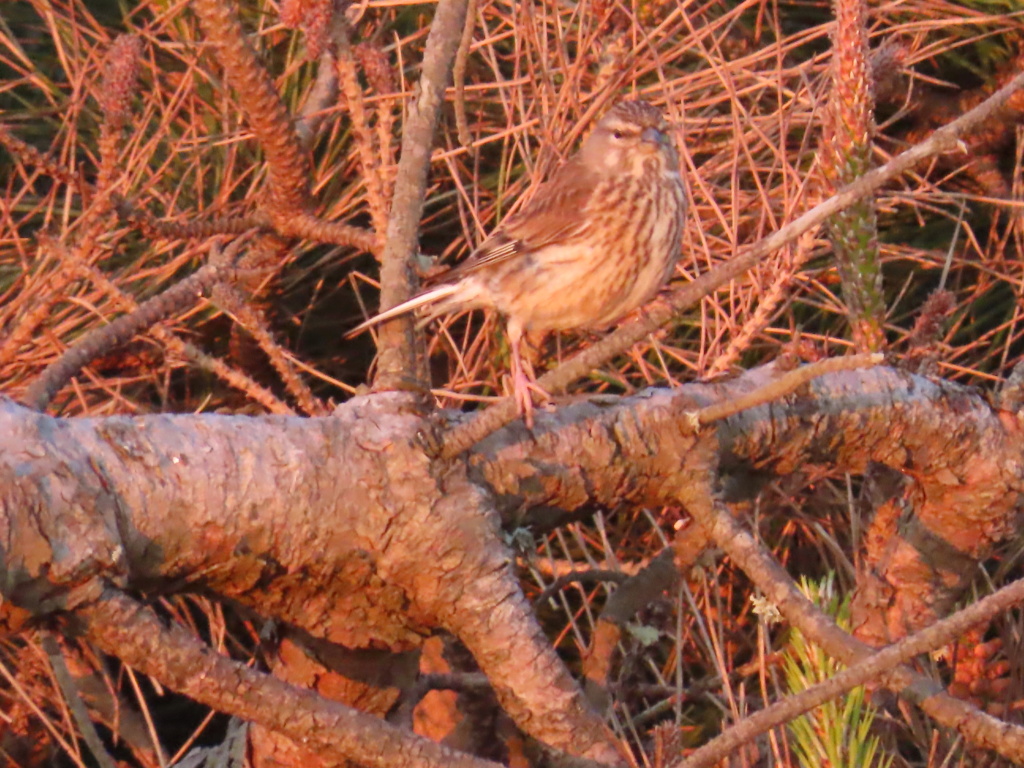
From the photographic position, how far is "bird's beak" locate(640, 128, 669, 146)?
3018 millimetres

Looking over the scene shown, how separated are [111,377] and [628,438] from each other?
182cm

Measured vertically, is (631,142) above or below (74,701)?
above

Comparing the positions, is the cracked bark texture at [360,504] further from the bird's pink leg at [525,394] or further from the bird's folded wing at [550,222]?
the bird's folded wing at [550,222]

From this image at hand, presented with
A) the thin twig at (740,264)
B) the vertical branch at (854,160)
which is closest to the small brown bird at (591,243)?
the vertical branch at (854,160)

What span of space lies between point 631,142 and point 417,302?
69cm

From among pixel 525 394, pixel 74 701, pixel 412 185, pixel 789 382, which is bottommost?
pixel 74 701

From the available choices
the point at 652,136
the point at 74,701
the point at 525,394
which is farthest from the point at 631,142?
the point at 74,701

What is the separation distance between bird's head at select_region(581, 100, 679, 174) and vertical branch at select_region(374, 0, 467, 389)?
0.46m

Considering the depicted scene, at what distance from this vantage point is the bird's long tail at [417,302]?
8.54 feet

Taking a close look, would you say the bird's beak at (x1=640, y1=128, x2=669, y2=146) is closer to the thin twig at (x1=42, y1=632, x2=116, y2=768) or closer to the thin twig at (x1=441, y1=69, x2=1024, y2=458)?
the thin twig at (x1=441, y1=69, x2=1024, y2=458)

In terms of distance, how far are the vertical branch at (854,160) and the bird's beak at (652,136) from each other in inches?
14.9

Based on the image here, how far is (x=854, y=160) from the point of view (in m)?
2.75

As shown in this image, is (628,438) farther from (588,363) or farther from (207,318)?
(207,318)

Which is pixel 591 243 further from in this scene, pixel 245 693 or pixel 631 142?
pixel 245 693
